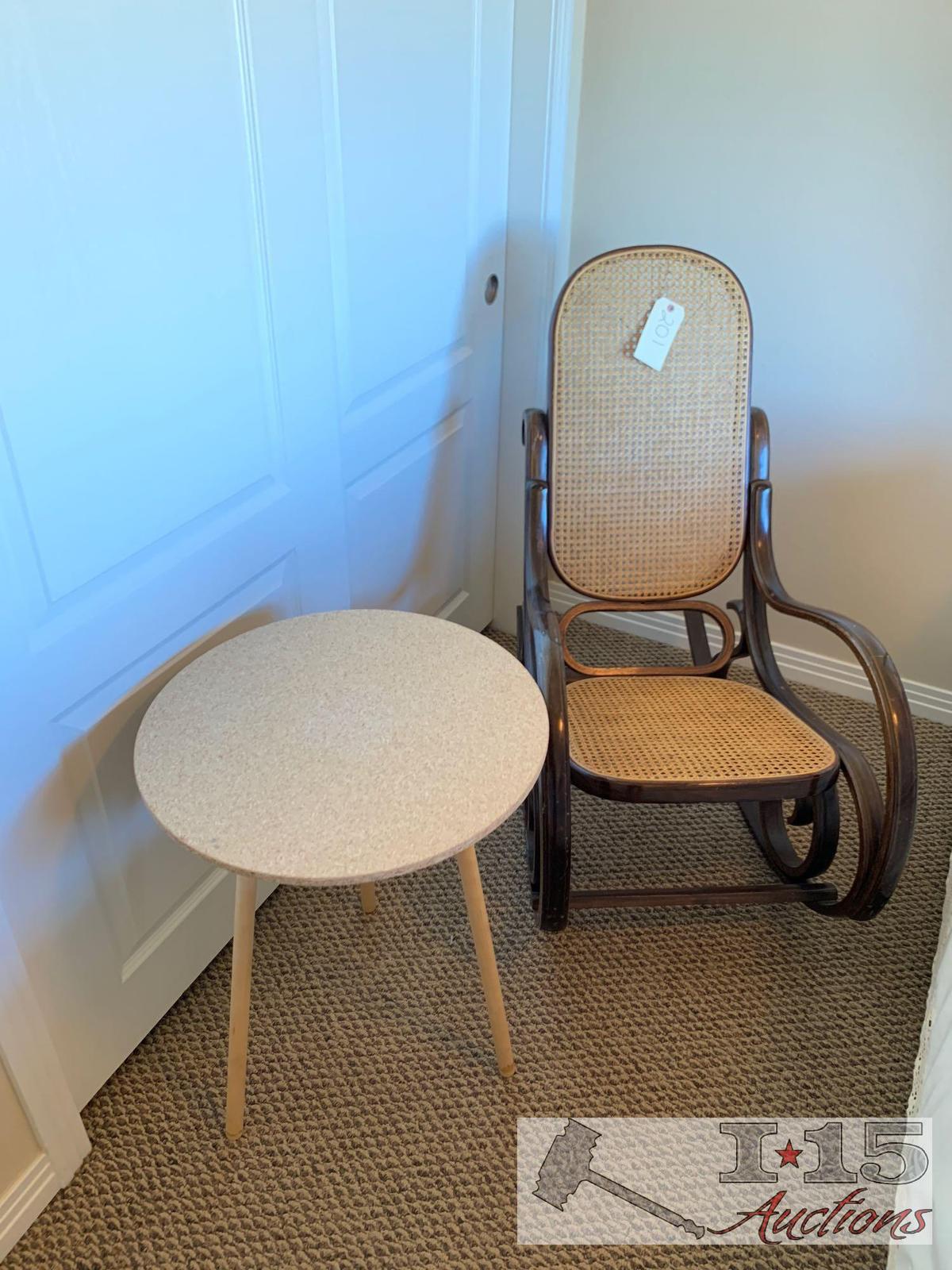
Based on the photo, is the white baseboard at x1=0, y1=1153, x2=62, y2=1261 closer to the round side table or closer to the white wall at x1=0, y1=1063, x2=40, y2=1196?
the white wall at x1=0, y1=1063, x2=40, y2=1196

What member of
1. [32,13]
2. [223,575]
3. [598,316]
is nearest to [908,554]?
[598,316]

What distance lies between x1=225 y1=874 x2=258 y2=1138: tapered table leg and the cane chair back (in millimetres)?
857

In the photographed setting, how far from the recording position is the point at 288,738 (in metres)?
1.12

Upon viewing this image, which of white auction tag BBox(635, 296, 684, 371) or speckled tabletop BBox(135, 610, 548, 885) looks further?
white auction tag BBox(635, 296, 684, 371)

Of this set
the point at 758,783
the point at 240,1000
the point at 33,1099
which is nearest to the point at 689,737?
the point at 758,783

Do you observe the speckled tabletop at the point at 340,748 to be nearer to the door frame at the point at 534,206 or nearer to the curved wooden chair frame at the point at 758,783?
the curved wooden chair frame at the point at 758,783

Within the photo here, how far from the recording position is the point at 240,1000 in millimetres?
1190

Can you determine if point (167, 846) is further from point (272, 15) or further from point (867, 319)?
point (867, 319)

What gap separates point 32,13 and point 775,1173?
1.60 meters

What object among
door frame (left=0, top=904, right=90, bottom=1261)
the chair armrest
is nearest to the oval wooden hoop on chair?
the chair armrest

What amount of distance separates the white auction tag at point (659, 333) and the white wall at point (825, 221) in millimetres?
360

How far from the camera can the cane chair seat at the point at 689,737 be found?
1397mm

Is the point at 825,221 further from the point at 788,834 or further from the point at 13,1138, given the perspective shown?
the point at 13,1138

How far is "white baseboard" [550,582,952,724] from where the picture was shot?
6.88 feet
